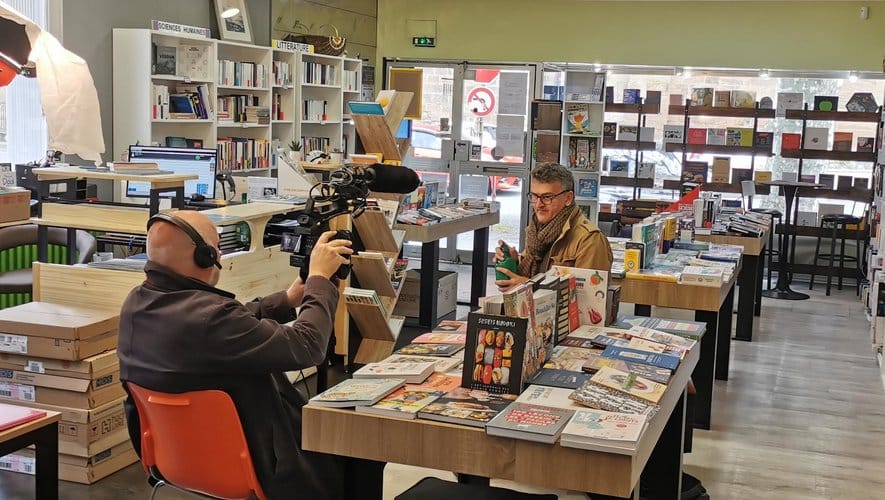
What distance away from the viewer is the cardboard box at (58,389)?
423 centimetres

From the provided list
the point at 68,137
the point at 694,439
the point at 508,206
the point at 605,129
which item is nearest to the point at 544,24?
the point at 605,129

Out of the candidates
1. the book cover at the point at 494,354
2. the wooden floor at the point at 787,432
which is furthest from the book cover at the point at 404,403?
the wooden floor at the point at 787,432

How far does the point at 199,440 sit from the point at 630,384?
49.7 inches

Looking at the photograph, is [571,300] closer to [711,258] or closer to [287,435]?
[287,435]

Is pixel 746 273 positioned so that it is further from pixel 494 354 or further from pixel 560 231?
pixel 494 354

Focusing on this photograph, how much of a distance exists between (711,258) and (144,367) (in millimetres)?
3905

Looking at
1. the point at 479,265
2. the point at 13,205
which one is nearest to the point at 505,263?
the point at 13,205

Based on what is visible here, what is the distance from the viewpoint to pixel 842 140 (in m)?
11.1

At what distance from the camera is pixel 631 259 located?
5168mm

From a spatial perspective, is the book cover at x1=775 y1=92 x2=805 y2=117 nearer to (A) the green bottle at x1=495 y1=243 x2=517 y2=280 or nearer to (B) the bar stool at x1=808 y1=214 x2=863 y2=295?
(B) the bar stool at x1=808 y1=214 x2=863 y2=295

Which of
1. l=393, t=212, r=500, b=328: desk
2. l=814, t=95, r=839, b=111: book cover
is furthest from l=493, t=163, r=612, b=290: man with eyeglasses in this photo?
l=814, t=95, r=839, b=111: book cover

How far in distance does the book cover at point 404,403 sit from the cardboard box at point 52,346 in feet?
6.67

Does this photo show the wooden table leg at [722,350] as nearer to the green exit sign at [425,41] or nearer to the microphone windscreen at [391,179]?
the microphone windscreen at [391,179]

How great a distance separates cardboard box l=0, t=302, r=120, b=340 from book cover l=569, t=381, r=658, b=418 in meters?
2.19
